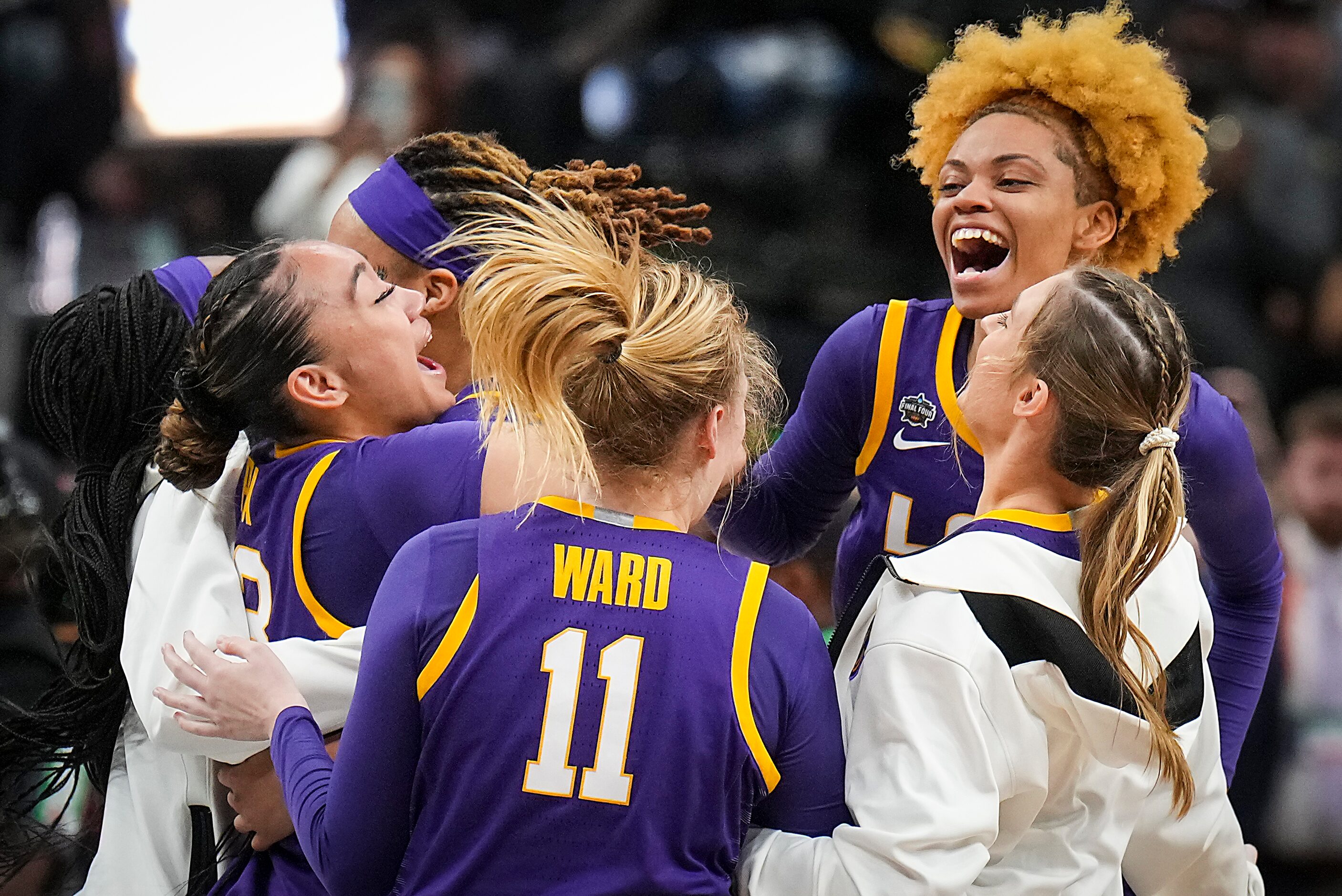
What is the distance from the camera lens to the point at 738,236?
5664 millimetres

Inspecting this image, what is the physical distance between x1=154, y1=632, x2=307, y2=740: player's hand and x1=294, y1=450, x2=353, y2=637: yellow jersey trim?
0.10 meters

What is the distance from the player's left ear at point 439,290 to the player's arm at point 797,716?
2.99ft

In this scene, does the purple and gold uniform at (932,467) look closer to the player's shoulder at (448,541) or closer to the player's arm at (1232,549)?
the player's arm at (1232,549)

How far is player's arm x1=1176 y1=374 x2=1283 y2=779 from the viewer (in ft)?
7.29

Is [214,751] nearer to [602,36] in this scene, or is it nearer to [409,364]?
[409,364]

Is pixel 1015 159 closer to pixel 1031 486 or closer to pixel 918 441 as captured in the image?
pixel 918 441

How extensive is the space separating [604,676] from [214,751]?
61 cm

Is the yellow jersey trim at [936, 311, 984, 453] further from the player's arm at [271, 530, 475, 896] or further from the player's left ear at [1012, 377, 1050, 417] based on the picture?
the player's arm at [271, 530, 475, 896]

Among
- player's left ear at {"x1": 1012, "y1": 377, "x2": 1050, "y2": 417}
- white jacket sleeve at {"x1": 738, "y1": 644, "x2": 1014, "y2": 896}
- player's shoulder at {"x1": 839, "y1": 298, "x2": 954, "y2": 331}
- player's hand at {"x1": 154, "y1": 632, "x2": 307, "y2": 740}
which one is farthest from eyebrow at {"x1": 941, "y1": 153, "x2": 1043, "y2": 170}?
player's hand at {"x1": 154, "y1": 632, "x2": 307, "y2": 740}

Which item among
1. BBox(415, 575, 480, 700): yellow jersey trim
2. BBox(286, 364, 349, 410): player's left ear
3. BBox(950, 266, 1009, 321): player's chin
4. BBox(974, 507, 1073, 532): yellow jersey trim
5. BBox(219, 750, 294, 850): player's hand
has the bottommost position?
BBox(219, 750, 294, 850): player's hand

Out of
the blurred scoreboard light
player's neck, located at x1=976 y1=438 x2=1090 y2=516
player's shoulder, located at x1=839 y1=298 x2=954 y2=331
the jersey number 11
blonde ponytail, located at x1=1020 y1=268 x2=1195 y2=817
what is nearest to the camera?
the jersey number 11

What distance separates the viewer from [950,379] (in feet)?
7.64

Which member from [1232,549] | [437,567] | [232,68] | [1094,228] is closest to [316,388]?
[437,567]

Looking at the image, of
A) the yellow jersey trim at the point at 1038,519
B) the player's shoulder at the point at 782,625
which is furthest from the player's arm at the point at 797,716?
the yellow jersey trim at the point at 1038,519
